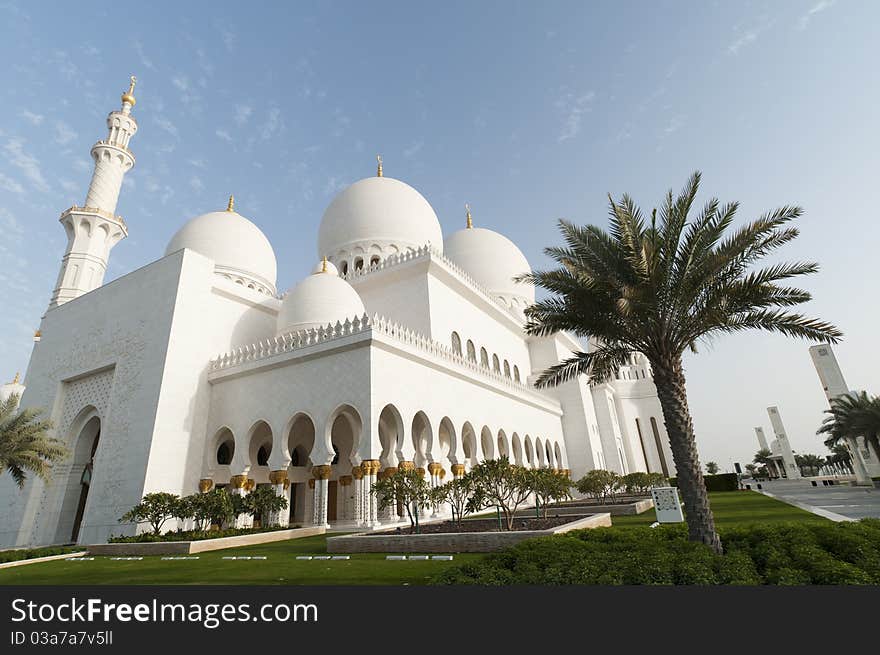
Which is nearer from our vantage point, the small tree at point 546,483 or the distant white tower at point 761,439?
the small tree at point 546,483

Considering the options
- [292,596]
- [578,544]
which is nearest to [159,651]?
[292,596]

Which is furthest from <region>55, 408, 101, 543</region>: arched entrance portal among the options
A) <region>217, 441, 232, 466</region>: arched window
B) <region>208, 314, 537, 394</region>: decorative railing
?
<region>208, 314, 537, 394</region>: decorative railing

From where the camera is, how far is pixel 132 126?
24109 mm

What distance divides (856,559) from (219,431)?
1546 cm

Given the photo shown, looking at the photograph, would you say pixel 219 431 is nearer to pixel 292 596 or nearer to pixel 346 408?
pixel 346 408

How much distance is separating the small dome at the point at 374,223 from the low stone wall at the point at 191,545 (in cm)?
1417

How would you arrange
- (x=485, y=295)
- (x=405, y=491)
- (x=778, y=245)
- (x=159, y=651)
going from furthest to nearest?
1. (x=485, y=295)
2. (x=405, y=491)
3. (x=778, y=245)
4. (x=159, y=651)

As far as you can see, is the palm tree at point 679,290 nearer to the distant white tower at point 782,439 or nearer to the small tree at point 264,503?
the small tree at point 264,503

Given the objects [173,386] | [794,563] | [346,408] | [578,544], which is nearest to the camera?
[794,563]

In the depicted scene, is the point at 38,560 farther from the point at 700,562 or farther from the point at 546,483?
the point at 700,562

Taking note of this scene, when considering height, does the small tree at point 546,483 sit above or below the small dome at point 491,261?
below

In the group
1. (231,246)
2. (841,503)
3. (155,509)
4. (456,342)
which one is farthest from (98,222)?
(841,503)

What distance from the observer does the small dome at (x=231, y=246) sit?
69.3 ft

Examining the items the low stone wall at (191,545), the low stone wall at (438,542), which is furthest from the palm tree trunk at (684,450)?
the low stone wall at (191,545)
